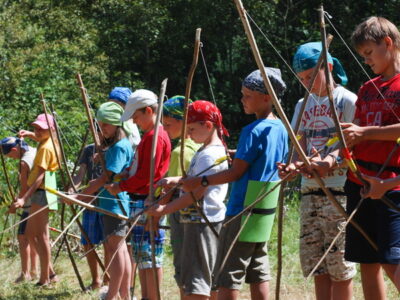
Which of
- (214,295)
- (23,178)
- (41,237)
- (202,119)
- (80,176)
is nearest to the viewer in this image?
(202,119)

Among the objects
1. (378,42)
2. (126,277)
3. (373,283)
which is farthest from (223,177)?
(126,277)

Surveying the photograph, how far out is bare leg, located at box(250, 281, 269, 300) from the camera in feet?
12.9

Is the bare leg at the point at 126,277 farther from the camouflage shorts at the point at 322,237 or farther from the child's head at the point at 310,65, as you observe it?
the child's head at the point at 310,65

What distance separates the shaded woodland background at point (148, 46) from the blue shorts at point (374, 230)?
8281mm

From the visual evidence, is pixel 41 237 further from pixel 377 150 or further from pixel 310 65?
pixel 377 150

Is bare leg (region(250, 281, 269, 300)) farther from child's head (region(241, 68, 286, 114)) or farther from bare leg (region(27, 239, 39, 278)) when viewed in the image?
bare leg (region(27, 239, 39, 278))

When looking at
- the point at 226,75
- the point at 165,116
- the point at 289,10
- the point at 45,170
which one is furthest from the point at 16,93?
the point at 165,116

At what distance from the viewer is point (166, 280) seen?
6117 mm

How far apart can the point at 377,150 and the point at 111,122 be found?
2.30 m

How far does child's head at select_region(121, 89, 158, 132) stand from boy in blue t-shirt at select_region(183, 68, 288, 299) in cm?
96

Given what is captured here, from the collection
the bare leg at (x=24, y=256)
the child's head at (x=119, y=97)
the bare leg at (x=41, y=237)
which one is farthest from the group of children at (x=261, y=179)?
the bare leg at (x=24, y=256)

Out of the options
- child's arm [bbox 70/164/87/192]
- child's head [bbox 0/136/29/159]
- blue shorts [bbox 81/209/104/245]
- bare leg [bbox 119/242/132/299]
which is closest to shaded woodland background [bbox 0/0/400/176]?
child's head [bbox 0/136/29/159]

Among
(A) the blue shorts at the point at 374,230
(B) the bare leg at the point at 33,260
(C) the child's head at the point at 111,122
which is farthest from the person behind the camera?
(B) the bare leg at the point at 33,260

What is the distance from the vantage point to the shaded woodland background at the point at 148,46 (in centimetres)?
1266
